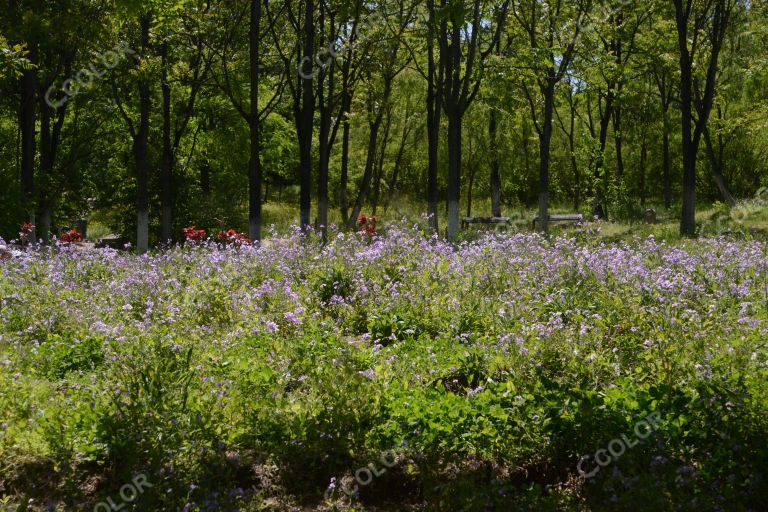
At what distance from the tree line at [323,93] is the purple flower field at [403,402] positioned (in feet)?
10.4

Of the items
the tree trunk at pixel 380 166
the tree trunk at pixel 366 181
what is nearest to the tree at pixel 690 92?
the tree trunk at pixel 366 181

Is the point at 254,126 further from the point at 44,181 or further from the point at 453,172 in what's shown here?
the point at 44,181

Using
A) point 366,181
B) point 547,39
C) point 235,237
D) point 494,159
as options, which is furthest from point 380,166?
point 235,237

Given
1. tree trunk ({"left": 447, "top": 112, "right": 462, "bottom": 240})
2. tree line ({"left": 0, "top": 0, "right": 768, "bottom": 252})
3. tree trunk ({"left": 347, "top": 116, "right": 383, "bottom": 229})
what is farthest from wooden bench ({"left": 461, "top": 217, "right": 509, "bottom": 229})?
tree trunk ({"left": 447, "top": 112, "right": 462, "bottom": 240})

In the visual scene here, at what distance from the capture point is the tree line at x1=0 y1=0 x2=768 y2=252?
17516 millimetres

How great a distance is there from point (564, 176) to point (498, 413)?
4150 cm

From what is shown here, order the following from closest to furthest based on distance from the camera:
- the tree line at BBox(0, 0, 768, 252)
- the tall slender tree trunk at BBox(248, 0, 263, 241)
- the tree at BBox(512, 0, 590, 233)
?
the tall slender tree trunk at BBox(248, 0, 263, 241) < the tree line at BBox(0, 0, 768, 252) < the tree at BBox(512, 0, 590, 233)

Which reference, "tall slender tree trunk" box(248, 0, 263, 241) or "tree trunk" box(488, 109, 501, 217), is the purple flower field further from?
"tree trunk" box(488, 109, 501, 217)

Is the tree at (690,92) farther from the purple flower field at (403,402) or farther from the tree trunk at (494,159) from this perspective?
the purple flower field at (403,402)

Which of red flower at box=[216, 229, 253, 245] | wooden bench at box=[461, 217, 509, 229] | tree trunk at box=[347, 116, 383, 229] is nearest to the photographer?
red flower at box=[216, 229, 253, 245]

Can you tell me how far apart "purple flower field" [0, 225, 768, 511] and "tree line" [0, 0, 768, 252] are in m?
3.18

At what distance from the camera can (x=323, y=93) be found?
84.9ft

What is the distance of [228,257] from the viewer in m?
9.93

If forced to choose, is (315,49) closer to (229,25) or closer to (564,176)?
(229,25)
